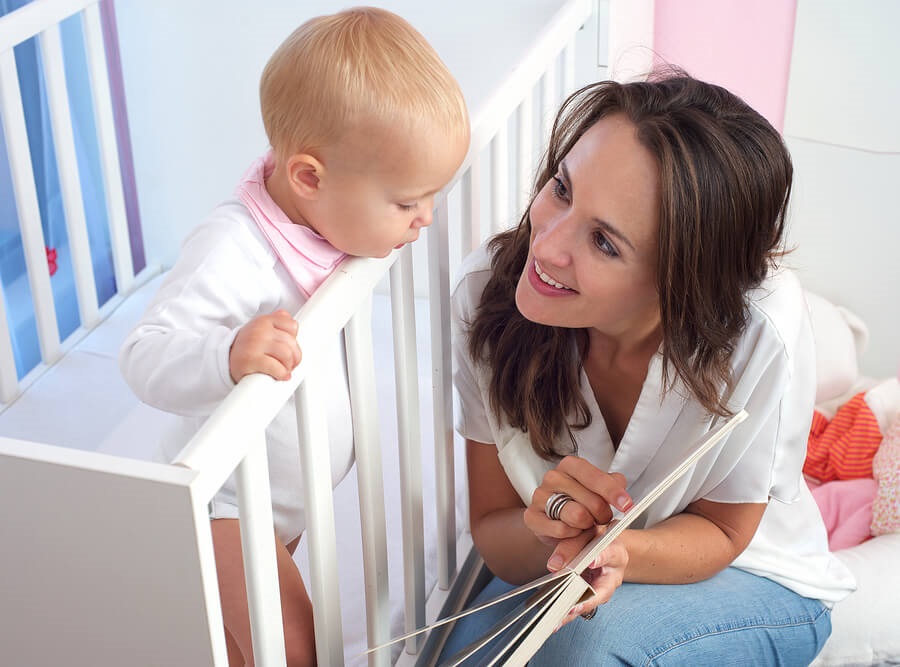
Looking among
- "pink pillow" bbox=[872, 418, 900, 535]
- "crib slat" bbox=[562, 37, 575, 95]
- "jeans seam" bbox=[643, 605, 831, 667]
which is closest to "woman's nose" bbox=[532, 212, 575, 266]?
"jeans seam" bbox=[643, 605, 831, 667]

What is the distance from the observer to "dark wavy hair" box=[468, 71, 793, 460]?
1.02m

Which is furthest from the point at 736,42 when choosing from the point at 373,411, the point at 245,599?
the point at 245,599

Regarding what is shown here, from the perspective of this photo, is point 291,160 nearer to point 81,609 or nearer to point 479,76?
point 81,609

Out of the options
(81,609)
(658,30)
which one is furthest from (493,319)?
(658,30)

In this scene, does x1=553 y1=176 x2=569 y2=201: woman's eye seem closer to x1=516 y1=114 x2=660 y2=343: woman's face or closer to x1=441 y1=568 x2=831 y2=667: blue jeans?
x1=516 y1=114 x2=660 y2=343: woman's face

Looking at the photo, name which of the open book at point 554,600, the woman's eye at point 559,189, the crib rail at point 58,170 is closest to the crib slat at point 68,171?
the crib rail at point 58,170

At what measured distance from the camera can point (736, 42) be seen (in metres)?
2.05

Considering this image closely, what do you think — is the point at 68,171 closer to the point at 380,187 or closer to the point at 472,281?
the point at 472,281

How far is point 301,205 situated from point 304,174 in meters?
0.06

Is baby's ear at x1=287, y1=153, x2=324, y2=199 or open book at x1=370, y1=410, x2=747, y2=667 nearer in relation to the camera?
open book at x1=370, y1=410, x2=747, y2=667

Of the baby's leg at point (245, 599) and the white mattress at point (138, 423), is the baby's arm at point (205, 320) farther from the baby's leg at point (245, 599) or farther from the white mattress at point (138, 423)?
the white mattress at point (138, 423)

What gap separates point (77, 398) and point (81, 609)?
1105 mm

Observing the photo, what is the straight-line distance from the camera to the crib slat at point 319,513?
89cm

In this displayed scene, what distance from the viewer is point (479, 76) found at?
1.87 m
